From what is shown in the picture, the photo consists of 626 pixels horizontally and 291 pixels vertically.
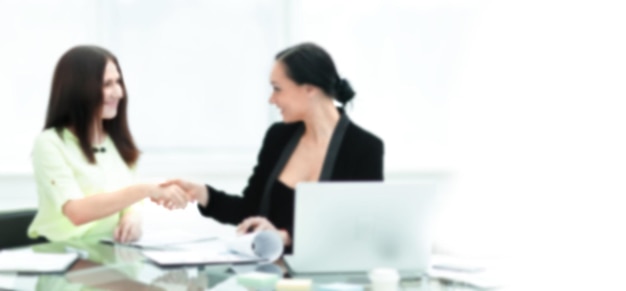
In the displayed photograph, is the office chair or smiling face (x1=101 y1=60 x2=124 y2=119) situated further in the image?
smiling face (x1=101 y1=60 x2=124 y2=119)

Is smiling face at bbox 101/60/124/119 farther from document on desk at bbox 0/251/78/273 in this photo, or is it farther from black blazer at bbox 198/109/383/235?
document on desk at bbox 0/251/78/273

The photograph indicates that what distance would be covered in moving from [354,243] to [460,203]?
119 inches

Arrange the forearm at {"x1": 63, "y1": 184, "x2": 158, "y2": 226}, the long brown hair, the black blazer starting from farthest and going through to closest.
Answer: the long brown hair → the black blazer → the forearm at {"x1": 63, "y1": 184, "x2": 158, "y2": 226}

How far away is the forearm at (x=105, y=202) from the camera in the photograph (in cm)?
298

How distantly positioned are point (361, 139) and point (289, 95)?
312 mm

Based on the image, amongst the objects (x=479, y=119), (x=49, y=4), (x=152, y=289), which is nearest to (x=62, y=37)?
(x=49, y=4)

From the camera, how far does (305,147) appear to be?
10.7 feet

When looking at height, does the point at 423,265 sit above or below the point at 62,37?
below

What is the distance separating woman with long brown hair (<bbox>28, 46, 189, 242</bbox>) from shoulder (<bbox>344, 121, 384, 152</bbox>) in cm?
64

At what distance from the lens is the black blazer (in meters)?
3.09

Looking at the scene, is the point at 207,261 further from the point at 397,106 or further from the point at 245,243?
the point at 397,106

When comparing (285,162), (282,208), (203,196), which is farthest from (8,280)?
(285,162)

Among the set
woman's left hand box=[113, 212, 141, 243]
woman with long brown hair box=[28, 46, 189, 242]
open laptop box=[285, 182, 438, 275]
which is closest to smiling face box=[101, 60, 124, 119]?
woman with long brown hair box=[28, 46, 189, 242]

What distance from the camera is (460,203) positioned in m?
5.08
